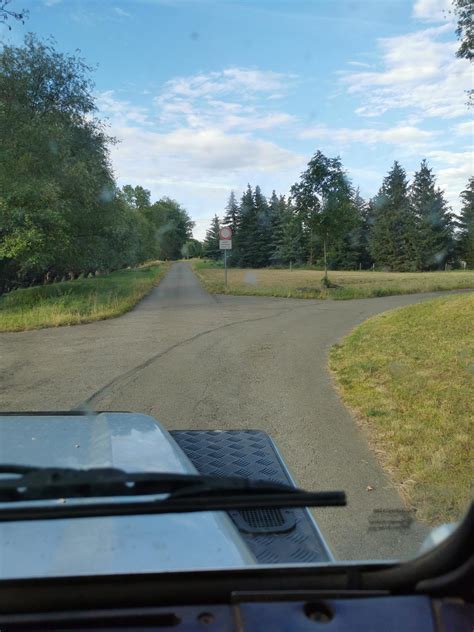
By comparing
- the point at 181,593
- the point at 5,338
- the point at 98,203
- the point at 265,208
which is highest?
the point at 265,208

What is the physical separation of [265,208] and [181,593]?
88054 millimetres

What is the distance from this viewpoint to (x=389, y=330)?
11.7 metres

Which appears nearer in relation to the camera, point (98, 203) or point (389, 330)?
point (389, 330)

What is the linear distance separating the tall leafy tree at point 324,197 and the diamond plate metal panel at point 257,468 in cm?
2154

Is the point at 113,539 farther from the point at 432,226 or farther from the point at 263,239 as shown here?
the point at 263,239

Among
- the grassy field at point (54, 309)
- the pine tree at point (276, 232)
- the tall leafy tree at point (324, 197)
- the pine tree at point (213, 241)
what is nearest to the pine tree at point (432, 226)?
the pine tree at point (276, 232)

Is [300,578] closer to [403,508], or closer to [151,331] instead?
[403,508]

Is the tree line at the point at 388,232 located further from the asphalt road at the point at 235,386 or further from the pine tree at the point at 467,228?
the asphalt road at the point at 235,386

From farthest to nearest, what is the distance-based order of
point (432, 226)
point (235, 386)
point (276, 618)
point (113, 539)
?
point (432, 226)
point (235, 386)
point (113, 539)
point (276, 618)

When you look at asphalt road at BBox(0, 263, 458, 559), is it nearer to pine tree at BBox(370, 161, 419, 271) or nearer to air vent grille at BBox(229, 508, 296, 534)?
air vent grille at BBox(229, 508, 296, 534)

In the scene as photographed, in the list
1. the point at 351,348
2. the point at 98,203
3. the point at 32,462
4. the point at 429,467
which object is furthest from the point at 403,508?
the point at 98,203

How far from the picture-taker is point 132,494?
157 centimetres

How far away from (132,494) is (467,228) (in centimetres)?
7565

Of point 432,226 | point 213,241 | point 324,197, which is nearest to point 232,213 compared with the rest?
point 213,241
